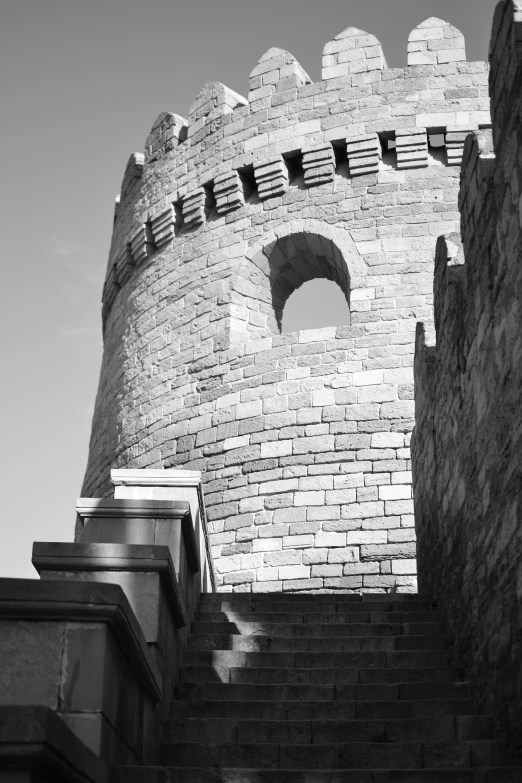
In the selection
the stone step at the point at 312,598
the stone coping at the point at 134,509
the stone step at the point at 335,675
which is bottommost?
the stone step at the point at 335,675

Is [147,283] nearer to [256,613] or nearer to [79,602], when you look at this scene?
[256,613]

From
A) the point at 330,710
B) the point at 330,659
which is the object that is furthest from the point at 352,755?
the point at 330,659

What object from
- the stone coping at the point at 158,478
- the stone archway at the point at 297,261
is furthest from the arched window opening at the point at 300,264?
the stone coping at the point at 158,478

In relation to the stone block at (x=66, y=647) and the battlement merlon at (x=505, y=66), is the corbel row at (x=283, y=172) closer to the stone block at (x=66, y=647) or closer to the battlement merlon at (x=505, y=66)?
the battlement merlon at (x=505, y=66)

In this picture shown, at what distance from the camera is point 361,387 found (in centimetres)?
1072

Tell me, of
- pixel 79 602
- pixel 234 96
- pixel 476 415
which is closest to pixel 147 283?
pixel 234 96

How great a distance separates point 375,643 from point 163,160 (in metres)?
9.62

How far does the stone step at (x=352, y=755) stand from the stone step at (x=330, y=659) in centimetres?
108

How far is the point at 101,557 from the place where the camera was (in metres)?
4.29

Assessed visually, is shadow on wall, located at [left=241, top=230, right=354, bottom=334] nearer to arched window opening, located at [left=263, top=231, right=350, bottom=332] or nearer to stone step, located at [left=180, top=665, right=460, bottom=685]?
arched window opening, located at [left=263, top=231, right=350, bottom=332]

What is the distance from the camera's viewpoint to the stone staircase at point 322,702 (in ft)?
13.2

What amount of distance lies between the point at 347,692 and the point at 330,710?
229mm

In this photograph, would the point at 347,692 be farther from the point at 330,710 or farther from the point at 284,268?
the point at 284,268

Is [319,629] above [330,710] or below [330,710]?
above
